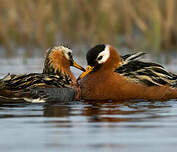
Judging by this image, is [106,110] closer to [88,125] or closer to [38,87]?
[38,87]

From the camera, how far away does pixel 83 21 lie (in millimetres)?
19688

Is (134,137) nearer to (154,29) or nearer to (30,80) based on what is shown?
(30,80)

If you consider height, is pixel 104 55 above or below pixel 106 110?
above

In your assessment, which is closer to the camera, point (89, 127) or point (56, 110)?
point (89, 127)

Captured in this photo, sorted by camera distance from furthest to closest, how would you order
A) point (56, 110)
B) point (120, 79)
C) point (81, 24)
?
point (81, 24)
point (120, 79)
point (56, 110)

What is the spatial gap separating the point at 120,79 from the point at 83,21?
8375 millimetres

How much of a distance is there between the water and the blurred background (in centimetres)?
799

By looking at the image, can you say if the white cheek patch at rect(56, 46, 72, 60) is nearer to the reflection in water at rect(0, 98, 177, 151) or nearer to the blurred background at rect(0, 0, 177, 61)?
the reflection in water at rect(0, 98, 177, 151)

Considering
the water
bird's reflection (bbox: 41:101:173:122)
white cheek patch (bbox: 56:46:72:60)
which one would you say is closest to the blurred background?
white cheek patch (bbox: 56:46:72:60)

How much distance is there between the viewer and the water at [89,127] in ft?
22.2

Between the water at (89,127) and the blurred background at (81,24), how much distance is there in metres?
7.99

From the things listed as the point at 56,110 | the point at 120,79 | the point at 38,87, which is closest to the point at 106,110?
the point at 56,110

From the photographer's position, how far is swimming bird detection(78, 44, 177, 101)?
449 inches

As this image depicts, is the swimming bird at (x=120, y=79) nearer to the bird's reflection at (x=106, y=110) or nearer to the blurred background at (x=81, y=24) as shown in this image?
the bird's reflection at (x=106, y=110)
